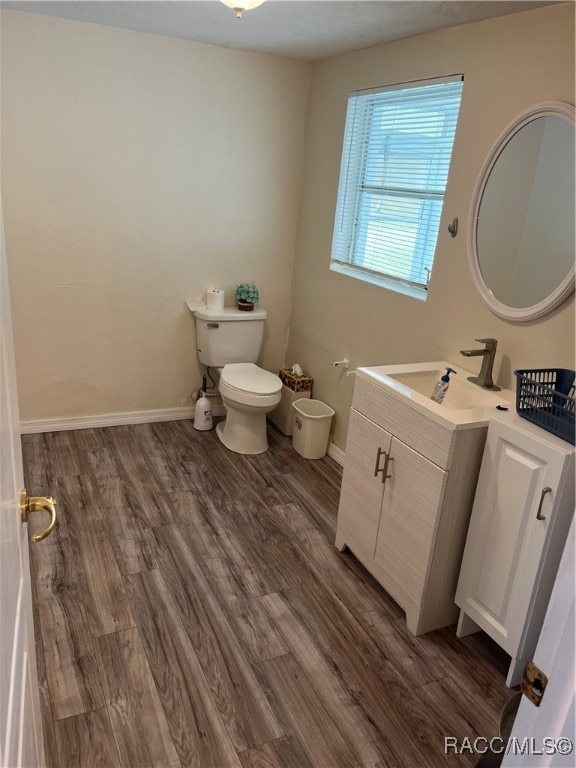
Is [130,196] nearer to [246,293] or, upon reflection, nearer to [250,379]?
[246,293]

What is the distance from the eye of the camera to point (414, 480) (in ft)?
6.82

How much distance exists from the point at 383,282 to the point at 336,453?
109cm

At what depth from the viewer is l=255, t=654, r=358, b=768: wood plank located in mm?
1651

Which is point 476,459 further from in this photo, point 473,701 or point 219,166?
point 219,166

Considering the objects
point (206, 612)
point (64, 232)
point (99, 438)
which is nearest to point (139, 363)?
point (99, 438)

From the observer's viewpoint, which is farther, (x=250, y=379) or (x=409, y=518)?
(x=250, y=379)

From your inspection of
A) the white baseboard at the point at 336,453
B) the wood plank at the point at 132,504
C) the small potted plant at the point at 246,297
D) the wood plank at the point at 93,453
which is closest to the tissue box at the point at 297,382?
the white baseboard at the point at 336,453

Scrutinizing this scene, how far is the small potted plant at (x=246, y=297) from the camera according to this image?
3615 mm

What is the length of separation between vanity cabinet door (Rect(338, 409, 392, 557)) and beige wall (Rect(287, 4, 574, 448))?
1.76ft

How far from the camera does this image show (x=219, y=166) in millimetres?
3398

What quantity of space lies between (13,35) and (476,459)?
2945 mm

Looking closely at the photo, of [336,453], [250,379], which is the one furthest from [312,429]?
[250,379]

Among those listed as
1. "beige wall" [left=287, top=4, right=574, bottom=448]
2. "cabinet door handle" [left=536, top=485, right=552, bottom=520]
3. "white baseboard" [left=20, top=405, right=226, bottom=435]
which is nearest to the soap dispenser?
"beige wall" [left=287, top=4, right=574, bottom=448]

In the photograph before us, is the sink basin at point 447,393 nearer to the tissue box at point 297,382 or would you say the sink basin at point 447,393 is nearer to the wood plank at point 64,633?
the tissue box at point 297,382
